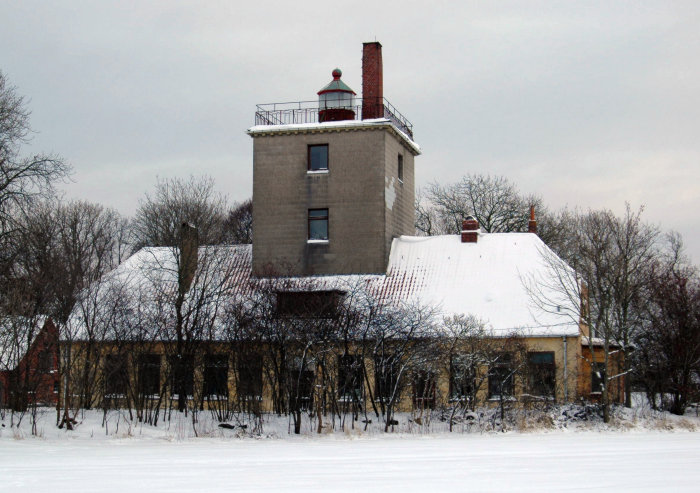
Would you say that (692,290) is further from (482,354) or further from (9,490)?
(9,490)

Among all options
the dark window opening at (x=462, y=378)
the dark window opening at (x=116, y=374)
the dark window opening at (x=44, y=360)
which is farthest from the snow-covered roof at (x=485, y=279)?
the dark window opening at (x=44, y=360)


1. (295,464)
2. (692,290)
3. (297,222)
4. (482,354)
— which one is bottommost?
(295,464)

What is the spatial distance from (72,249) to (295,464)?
40.4 meters

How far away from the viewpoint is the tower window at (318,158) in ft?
114

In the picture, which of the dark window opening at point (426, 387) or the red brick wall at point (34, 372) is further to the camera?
the dark window opening at point (426, 387)

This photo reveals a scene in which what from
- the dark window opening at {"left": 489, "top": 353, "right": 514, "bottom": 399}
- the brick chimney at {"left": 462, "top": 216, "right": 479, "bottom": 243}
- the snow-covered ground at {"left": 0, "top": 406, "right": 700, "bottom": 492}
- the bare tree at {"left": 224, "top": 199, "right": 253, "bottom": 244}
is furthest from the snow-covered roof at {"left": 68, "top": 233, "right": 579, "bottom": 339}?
the bare tree at {"left": 224, "top": 199, "right": 253, "bottom": 244}

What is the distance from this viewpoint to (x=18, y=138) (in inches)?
1134

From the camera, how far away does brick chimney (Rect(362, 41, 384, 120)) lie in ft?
114

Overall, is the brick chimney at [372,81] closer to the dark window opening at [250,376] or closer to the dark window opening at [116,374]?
the dark window opening at [250,376]

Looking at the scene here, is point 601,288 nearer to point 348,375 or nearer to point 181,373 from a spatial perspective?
point 348,375

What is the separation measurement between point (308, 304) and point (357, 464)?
1017 centimetres

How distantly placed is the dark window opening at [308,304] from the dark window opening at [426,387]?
123 inches

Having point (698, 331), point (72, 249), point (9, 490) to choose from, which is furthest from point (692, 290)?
point (72, 249)

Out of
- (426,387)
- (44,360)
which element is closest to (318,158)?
(426,387)
